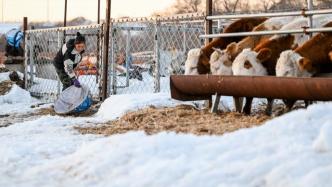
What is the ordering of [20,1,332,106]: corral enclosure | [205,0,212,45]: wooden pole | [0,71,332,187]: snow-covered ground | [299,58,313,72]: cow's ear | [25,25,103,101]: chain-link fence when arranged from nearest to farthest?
[0,71,332,187]: snow-covered ground, [299,58,313,72]: cow's ear, [205,0,212,45]: wooden pole, [20,1,332,106]: corral enclosure, [25,25,103,101]: chain-link fence

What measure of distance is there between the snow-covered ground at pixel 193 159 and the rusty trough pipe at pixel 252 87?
1726mm

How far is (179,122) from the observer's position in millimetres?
7957

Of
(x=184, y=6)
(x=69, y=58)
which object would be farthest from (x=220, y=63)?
(x=184, y=6)

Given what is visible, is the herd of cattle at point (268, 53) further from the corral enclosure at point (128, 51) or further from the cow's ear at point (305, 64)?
the corral enclosure at point (128, 51)

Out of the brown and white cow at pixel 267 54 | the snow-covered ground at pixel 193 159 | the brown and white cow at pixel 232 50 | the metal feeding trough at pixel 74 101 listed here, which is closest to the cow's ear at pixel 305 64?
the brown and white cow at pixel 267 54

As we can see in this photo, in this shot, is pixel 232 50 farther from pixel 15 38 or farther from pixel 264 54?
pixel 15 38

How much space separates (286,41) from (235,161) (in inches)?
199

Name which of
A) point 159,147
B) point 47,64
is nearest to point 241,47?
point 159,147

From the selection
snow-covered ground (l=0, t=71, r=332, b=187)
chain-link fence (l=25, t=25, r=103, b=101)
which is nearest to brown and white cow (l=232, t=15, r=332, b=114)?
snow-covered ground (l=0, t=71, r=332, b=187)

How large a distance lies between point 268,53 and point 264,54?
7 centimetres

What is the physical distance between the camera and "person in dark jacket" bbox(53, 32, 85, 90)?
13.2 meters

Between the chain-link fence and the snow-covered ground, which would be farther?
the chain-link fence

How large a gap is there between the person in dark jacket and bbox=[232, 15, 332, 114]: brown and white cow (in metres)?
4.86

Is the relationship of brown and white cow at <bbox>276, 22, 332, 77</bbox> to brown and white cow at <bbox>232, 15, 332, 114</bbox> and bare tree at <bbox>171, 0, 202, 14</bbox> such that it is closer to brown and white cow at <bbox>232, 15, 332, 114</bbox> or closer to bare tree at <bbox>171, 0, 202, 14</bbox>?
brown and white cow at <bbox>232, 15, 332, 114</bbox>
